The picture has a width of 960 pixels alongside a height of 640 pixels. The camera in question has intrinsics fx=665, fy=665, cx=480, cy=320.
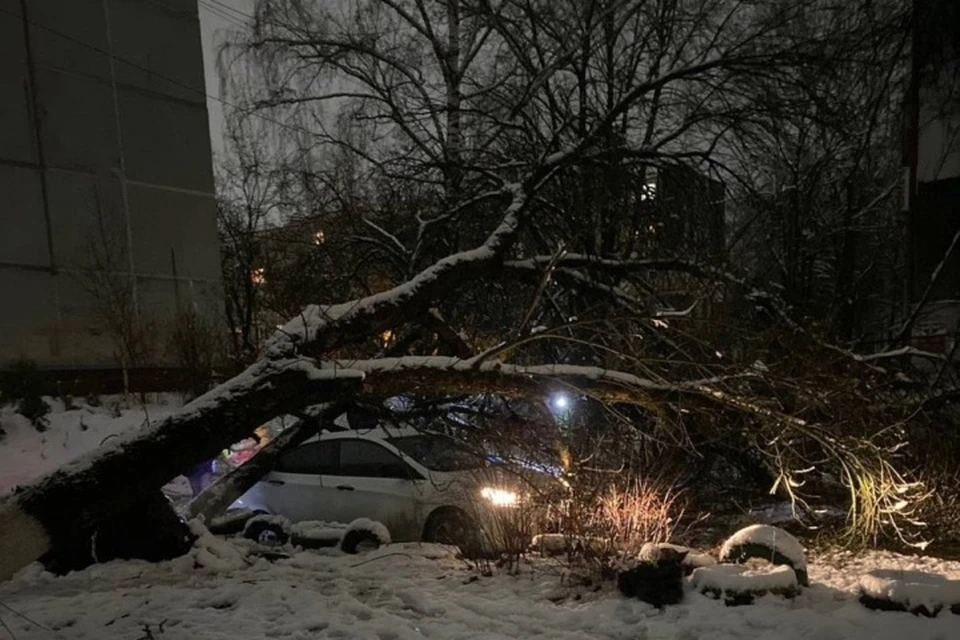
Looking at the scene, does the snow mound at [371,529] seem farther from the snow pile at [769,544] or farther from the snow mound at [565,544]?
the snow pile at [769,544]

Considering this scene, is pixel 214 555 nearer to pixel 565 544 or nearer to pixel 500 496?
pixel 500 496

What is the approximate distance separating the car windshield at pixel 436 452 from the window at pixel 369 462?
0.18 meters

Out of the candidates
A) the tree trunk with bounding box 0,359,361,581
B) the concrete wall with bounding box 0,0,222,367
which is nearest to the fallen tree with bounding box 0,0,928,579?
the tree trunk with bounding box 0,359,361,581

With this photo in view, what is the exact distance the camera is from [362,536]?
6.85m

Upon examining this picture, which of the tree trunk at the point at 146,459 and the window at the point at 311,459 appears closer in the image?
the tree trunk at the point at 146,459

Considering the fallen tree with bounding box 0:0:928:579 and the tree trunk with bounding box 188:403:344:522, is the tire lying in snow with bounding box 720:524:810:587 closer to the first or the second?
the fallen tree with bounding box 0:0:928:579

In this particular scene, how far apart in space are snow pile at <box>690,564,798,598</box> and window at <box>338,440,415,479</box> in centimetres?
346

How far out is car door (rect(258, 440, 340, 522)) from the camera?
7980 mm

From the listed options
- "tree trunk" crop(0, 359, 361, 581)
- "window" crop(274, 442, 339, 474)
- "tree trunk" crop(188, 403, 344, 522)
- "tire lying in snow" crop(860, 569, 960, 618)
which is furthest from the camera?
"window" crop(274, 442, 339, 474)

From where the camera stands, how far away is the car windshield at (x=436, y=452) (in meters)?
7.31

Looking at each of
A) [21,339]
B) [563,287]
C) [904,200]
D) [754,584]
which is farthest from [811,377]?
[21,339]

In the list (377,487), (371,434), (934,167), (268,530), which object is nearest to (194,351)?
(268,530)

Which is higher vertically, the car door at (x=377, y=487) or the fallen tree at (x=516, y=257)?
the fallen tree at (x=516, y=257)

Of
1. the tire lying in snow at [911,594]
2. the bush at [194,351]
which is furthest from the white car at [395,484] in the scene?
the bush at [194,351]
